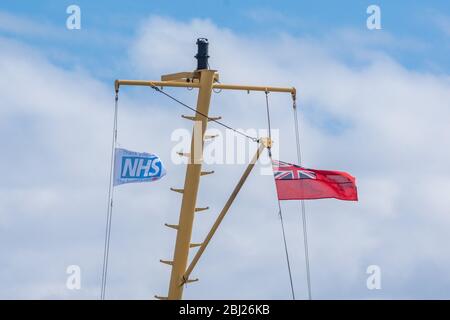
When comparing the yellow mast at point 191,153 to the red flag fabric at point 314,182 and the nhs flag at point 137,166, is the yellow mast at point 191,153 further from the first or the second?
the red flag fabric at point 314,182

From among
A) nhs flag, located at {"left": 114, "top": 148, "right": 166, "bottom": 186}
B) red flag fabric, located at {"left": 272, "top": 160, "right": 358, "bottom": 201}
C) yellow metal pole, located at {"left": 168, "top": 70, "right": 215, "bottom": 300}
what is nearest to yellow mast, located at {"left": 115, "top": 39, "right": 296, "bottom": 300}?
yellow metal pole, located at {"left": 168, "top": 70, "right": 215, "bottom": 300}

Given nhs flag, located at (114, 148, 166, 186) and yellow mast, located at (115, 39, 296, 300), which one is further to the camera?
yellow mast, located at (115, 39, 296, 300)

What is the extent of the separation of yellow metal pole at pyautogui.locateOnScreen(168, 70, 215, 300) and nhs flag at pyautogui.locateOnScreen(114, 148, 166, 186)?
173 centimetres

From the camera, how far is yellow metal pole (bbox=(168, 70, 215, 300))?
58750 mm

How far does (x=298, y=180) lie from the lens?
2343 inches

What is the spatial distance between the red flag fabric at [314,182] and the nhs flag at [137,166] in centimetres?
510

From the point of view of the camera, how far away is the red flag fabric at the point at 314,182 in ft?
195

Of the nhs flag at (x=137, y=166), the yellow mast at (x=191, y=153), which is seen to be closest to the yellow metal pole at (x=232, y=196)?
the yellow mast at (x=191, y=153)

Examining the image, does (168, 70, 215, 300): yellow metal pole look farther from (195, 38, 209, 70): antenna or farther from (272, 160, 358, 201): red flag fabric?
(272, 160, 358, 201): red flag fabric
